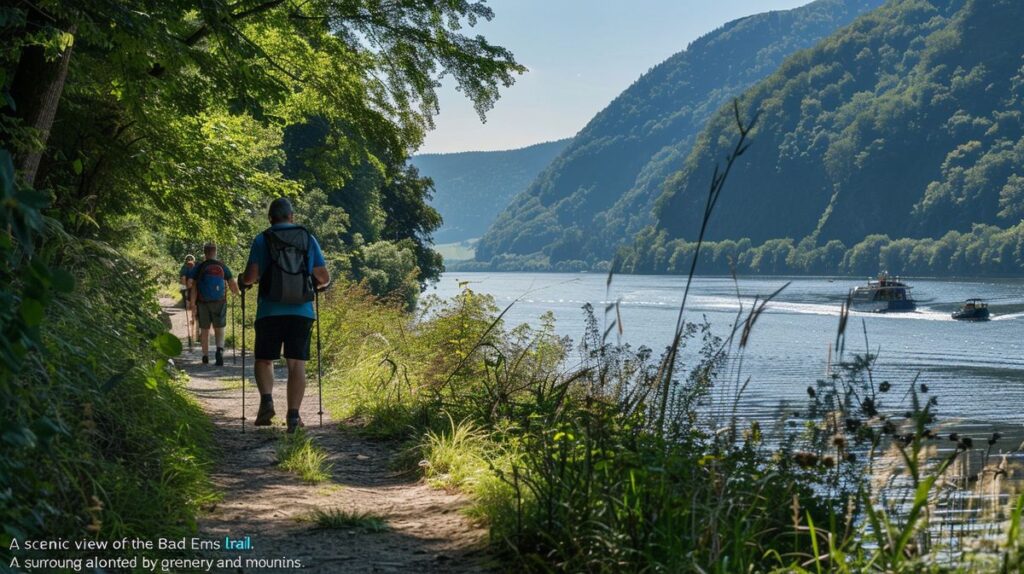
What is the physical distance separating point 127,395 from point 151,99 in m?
4.34

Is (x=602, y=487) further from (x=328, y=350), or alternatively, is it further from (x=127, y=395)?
(x=328, y=350)

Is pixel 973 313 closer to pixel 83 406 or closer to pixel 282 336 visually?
pixel 282 336

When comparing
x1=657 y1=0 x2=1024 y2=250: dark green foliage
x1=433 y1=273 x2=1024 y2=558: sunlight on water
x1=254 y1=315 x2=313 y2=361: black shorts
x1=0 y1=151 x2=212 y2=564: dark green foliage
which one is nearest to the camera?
x1=0 y1=151 x2=212 y2=564: dark green foliage

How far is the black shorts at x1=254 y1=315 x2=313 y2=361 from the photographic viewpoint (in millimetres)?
7664

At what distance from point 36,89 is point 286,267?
202 cm

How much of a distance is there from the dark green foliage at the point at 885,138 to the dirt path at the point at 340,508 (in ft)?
386

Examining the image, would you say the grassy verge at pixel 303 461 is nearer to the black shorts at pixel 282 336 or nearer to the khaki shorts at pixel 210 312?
the black shorts at pixel 282 336

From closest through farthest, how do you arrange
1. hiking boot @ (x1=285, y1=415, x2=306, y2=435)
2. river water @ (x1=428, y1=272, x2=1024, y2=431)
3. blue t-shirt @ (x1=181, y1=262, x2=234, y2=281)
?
1. hiking boot @ (x1=285, y1=415, x2=306, y2=435)
2. blue t-shirt @ (x1=181, y1=262, x2=234, y2=281)
3. river water @ (x1=428, y1=272, x2=1024, y2=431)

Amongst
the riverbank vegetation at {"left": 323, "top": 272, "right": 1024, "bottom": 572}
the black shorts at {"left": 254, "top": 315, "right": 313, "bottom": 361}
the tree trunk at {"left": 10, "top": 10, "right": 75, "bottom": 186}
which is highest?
the tree trunk at {"left": 10, "top": 10, "right": 75, "bottom": 186}

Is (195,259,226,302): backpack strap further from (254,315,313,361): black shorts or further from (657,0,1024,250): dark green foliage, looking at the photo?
(657,0,1024,250): dark green foliage

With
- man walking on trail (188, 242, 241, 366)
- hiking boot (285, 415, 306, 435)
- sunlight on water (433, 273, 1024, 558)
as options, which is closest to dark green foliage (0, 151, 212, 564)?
hiking boot (285, 415, 306, 435)

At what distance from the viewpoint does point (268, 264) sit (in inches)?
298

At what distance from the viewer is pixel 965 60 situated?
155m

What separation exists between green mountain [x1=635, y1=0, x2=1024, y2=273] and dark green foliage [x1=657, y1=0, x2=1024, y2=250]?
20 centimetres
